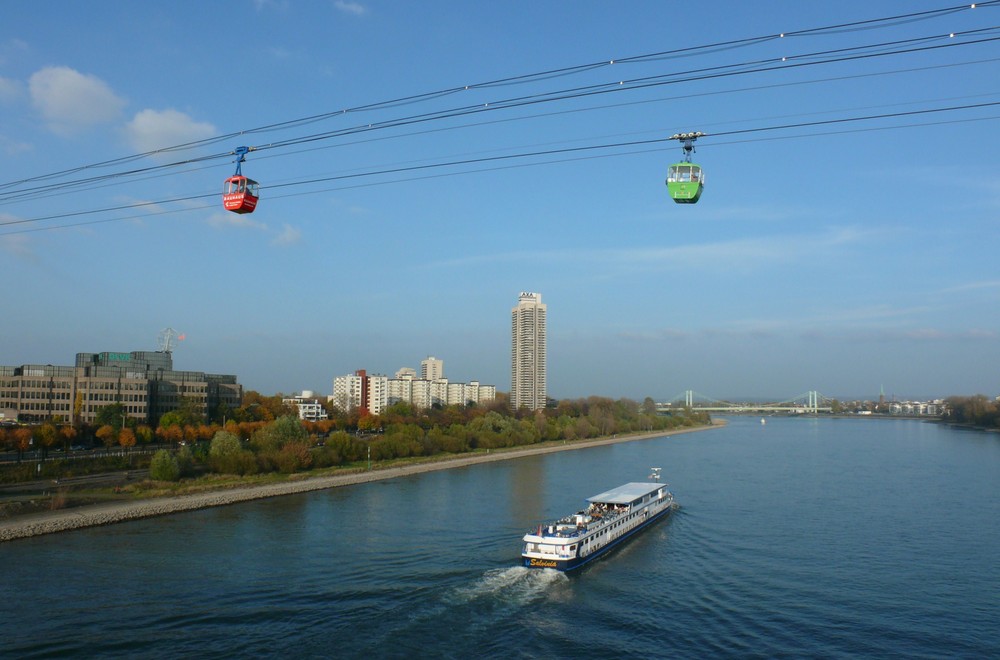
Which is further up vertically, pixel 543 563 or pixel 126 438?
pixel 126 438

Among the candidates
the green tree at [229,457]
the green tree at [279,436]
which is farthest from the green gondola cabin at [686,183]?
the green tree at [279,436]

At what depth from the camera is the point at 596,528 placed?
10.4 meters

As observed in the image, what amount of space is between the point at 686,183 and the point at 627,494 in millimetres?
9357

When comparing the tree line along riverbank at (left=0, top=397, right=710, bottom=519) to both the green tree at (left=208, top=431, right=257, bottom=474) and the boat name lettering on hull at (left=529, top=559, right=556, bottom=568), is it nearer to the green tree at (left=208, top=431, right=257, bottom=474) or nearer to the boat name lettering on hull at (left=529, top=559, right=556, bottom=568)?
the green tree at (left=208, top=431, right=257, bottom=474)

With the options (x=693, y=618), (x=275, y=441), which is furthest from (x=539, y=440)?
(x=693, y=618)

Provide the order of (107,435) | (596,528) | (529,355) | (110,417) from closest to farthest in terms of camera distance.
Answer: (596,528) → (107,435) → (110,417) → (529,355)

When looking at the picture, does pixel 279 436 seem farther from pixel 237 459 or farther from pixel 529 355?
pixel 529 355

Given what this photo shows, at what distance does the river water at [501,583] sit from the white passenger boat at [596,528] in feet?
0.78

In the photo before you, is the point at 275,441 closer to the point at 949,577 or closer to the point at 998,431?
the point at 949,577

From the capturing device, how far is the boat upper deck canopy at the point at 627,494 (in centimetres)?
1242

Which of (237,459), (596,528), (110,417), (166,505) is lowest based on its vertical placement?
(166,505)

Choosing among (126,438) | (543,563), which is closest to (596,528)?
(543,563)

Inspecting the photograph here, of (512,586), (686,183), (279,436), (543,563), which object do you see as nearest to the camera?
(686,183)

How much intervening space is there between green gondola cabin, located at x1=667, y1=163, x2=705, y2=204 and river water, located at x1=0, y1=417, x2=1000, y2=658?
4.04 metres
